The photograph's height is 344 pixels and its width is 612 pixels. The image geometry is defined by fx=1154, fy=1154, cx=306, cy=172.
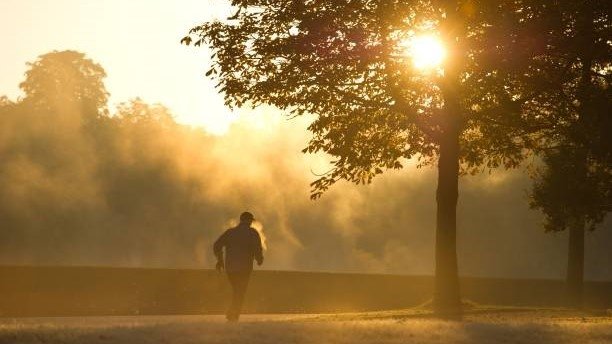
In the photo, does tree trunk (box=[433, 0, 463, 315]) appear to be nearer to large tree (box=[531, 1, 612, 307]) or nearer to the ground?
large tree (box=[531, 1, 612, 307])

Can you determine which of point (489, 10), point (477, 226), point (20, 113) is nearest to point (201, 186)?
point (20, 113)

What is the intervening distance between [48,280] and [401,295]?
12.1 metres

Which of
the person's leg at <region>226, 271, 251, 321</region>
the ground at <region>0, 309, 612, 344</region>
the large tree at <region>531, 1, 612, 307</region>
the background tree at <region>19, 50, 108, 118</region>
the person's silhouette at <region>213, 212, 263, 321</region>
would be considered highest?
the background tree at <region>19, 50, 108, 118</region>

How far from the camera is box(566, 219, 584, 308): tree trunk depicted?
34.7 meters

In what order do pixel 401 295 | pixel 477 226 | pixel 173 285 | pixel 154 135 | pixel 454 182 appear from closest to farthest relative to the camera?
pixel 454 182
pixel 173 285
pixel 401 295
pixel 477 226
pixel 154 135

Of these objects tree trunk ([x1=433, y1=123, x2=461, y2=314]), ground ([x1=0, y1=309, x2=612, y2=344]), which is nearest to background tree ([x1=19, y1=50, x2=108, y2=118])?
tree trunk ([x1=433, y1=123, x2=461, y2=314])

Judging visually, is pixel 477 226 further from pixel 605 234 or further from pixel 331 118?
pixel 331 118

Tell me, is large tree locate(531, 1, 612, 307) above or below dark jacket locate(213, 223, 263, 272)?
above

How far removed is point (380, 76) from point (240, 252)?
795 cm

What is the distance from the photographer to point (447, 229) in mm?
28172

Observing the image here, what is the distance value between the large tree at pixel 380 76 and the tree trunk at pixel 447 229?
2 centimetres

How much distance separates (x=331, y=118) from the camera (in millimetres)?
27344

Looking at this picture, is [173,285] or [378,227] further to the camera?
[378,227]

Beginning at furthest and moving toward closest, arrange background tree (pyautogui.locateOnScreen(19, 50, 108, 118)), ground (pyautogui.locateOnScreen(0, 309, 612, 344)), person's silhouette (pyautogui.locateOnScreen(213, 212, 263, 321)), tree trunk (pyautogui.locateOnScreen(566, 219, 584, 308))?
background tree (pyautogui.locateOnScreen(19, 50, 108, 118)) < tree trunk (pyautogui.locateOnScreen(566, 219, 584, 308)) < person's silhouette (pyautogui.locateOnScreen(213, 212, 263, 321)) < ground (pyautogui.locateOnScreen(0, 309, 612, 344))
